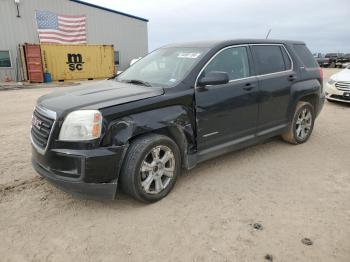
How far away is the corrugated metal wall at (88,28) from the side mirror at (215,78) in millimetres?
18337

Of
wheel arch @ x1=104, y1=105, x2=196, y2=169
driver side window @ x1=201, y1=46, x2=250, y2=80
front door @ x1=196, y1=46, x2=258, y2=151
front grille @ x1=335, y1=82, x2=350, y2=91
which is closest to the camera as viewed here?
wheel arch @ x1=104, y1=105, x2=196, y2=169

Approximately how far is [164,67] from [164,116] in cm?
103

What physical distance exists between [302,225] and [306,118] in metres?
2.97

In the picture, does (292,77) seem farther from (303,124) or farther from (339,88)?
(339,88)

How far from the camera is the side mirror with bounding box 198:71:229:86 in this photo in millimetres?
3578

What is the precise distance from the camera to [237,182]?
13.0 ft

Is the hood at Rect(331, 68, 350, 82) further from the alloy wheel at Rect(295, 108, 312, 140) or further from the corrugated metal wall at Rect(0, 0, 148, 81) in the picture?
the corrugated metal wall at Rect(0, 0, 148, 81)

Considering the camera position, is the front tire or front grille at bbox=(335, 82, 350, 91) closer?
the front tire

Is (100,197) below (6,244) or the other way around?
the other way around

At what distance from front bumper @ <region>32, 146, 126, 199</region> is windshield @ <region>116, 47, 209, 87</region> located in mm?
1179

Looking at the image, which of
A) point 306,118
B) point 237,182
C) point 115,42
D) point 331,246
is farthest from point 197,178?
point 115,42

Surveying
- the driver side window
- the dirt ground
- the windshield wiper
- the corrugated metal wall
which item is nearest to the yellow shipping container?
the corrugated metal wall

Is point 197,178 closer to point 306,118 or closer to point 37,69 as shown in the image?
point 306,118

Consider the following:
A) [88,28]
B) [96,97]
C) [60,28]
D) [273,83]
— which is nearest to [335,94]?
[273,83]
